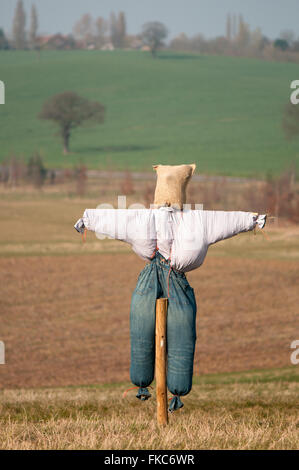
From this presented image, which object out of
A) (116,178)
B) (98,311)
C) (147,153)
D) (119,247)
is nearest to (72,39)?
(147,153)

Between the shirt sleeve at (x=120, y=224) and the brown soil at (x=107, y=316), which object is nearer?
the shirt sleeve at (x=120, y=224)

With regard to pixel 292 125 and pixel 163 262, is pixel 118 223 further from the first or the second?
pixel 292 125

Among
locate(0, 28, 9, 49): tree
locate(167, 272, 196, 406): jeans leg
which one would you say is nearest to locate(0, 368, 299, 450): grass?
locate(167, 272, 196, 406): jeans leg

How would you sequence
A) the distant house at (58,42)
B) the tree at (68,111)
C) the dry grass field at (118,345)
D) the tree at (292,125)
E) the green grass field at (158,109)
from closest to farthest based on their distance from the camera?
the dry grass field at (118,345) → the green grass field at (158,109) → the tree at (292,125) → the tree at (68,111) → the distant house at (58,42)

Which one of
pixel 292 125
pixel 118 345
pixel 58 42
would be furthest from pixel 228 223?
pixel 58 42

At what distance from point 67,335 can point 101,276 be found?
6.41 meters

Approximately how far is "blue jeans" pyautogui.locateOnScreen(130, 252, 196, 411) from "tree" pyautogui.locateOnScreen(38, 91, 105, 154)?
65244 mm

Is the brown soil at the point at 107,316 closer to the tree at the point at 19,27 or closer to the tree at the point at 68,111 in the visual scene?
the tree at the point at 68,111

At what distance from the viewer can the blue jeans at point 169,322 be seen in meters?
5.04

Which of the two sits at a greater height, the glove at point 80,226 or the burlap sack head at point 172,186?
the burlap sack head at point 172,186

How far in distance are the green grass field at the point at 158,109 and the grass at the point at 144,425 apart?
47.5 metres

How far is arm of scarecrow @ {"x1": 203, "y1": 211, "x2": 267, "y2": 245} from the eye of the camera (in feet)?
16.5

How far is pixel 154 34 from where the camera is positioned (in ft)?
322

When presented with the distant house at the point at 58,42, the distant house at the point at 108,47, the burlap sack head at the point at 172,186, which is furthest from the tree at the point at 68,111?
the burlap sack head at the point at 172,186
